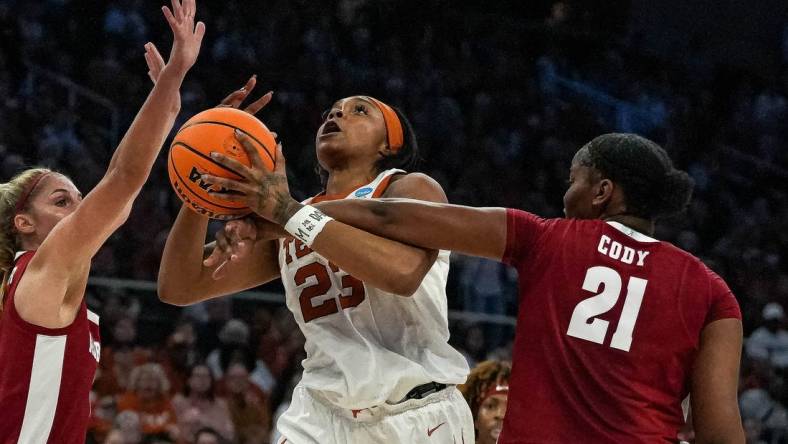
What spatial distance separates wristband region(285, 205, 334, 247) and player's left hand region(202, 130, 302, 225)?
0.10 feet

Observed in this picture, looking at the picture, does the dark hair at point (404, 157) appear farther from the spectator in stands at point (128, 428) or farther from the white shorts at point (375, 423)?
the spectator in stands at point (128, 428)

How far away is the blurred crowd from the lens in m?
9.11

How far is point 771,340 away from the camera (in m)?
11.4

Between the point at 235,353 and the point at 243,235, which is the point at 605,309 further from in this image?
the point at 235,353

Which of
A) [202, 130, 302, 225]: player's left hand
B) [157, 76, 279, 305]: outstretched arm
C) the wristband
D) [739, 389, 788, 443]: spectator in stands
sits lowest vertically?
[739, 389, 788, 443]: spectator in stands

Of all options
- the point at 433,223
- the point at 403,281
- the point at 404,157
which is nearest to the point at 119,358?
the point at 404,157

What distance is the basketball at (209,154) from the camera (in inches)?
147

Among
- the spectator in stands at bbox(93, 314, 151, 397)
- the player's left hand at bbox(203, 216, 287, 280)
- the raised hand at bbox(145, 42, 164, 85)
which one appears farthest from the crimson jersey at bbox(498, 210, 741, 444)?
the spectator in stands at bbox(93, 314, 151, 397)

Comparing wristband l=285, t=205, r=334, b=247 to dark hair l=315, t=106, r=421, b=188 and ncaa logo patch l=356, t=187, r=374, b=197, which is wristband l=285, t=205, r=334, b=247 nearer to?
ncaa logo patch l=356, t=187, r=374, b=197

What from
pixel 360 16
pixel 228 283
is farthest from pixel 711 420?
pixel 360 16

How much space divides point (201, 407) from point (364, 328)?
480 cm

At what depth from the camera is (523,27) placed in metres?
17.3

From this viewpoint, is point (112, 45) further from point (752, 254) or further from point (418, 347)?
point (418, 347)

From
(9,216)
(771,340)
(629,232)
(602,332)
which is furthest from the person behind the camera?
(771,340)
